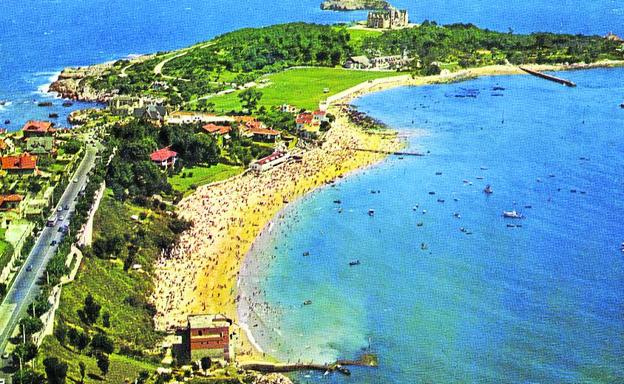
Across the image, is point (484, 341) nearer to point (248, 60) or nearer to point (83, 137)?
point (83, 137)

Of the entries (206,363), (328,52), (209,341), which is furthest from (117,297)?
(328,52)

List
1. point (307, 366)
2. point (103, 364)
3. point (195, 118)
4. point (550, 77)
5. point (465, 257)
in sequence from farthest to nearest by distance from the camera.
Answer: point (550, 77) → point (195, 118) → point (465, 257) → point (307, 366) → point (103, 364)

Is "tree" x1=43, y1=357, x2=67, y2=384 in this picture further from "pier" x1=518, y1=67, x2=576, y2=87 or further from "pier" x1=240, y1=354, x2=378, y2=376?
"pier" x1=518, y1=67, x2=576, y2=87

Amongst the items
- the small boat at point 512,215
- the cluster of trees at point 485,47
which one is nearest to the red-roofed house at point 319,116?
the small boat at point 512,215

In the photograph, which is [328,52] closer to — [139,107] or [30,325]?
[139,107]

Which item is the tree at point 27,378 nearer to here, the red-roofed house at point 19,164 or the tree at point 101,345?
the tree at point 101,345
